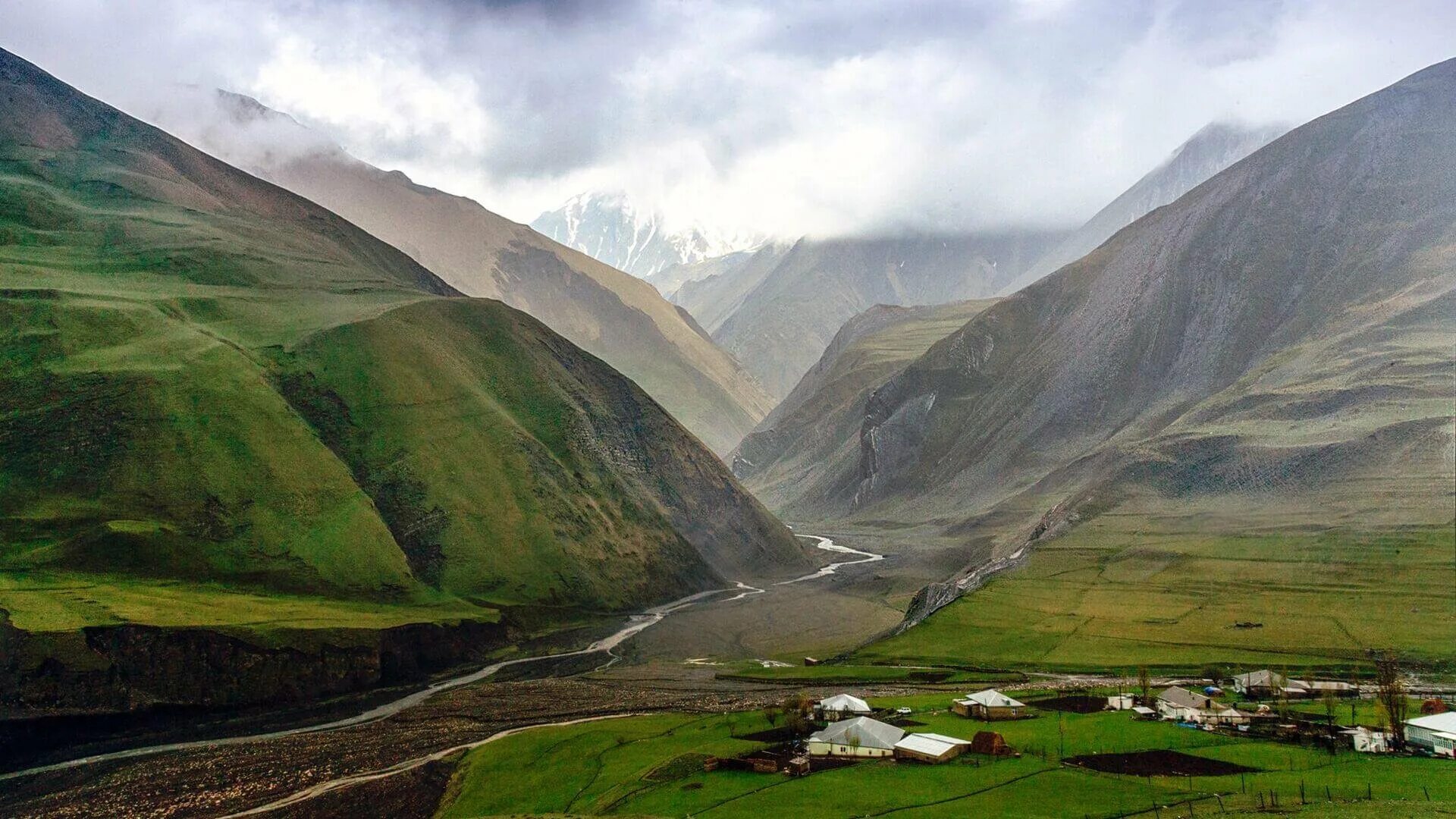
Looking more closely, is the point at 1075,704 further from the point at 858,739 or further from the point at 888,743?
the point at 858,739

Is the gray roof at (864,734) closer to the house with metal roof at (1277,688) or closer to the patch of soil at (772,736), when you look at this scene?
the patch of soil at (772,736)

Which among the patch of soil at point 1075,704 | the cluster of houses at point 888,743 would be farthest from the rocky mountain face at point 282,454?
the patch of soil at point 1075,704

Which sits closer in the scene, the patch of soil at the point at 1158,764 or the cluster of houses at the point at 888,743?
the patch of soil at the point at 1158,764

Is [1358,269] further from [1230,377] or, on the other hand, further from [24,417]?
[24,417]

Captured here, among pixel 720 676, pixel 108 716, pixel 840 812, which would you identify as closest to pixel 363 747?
pixel 108 716

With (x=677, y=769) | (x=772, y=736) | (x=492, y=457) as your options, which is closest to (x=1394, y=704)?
(x=772, y=736)
